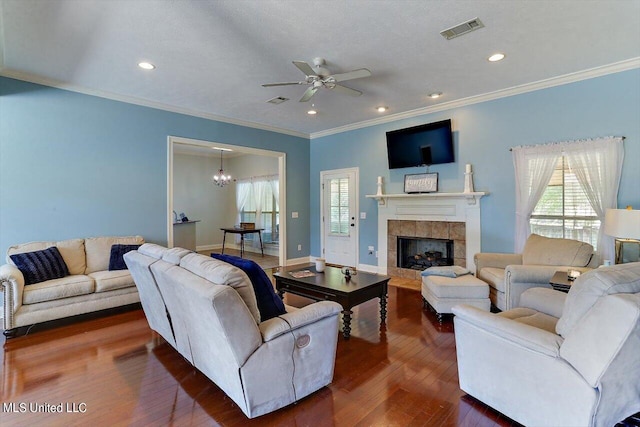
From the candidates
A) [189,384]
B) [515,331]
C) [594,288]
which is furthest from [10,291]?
[594,288]

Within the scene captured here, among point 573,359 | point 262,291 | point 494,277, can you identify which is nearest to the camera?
point 573,359

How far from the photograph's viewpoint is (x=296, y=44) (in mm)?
3084

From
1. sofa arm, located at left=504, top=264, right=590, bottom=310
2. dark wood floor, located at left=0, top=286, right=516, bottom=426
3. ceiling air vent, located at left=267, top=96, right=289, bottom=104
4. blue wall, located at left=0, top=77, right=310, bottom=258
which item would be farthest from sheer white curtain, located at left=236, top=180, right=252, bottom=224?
sofa arm, located at left=504, top=264, right=590, bottom=310

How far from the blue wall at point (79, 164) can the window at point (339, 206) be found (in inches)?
114

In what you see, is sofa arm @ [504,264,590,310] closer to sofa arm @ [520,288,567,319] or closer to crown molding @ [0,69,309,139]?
sofa arm @ [520,288,567,319]

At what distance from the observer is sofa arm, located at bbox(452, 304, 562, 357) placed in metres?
1.65

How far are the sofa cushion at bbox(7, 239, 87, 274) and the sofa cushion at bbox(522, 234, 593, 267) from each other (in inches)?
219

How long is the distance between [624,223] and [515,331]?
2.20 metres

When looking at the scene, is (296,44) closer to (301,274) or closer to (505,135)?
(301,274)

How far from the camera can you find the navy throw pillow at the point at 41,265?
3.37m

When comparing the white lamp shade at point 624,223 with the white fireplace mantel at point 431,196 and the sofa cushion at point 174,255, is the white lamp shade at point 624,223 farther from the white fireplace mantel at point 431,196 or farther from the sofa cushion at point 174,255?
the sofa cushion at point 174,255

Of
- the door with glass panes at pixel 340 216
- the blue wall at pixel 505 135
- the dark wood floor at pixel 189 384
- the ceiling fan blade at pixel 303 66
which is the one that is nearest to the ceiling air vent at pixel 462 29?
the ceiling fan blade at pixel 303 66

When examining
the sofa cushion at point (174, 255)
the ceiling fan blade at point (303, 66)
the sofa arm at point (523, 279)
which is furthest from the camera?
the sofa arm at point (523, 279)

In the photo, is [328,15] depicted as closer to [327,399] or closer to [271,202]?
[327,399]
